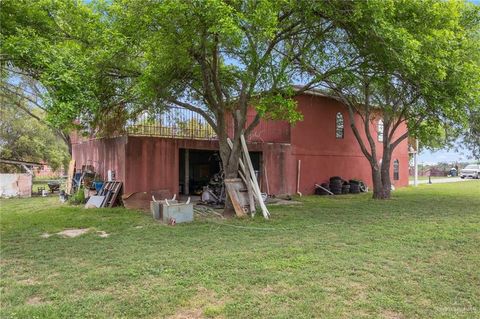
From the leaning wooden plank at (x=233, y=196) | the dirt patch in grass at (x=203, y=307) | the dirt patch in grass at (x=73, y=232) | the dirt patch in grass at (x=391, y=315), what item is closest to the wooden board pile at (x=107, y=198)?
the dirt patch in grass at (x=73, y=232)

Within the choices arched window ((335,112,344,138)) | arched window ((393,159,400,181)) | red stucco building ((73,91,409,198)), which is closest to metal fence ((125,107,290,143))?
red stucco building ((73,91,409,198))

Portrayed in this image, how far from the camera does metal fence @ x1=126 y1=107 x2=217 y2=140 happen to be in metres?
12.1

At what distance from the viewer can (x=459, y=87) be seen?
Answer: 870cm

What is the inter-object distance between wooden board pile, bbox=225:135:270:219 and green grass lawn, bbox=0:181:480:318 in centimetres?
105

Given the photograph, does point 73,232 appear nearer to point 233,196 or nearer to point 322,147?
point 233,196

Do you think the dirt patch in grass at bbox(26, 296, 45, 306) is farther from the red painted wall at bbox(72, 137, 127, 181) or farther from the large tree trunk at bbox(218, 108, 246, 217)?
the red painted wall at bbox(72, 137, 127, 181)

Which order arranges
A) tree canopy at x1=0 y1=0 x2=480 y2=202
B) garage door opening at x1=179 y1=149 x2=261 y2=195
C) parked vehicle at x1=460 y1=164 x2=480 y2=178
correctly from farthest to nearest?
parked vehicle at x1=460 y1=164 x2=480 y2=178, garage door opening at x1=179 y1=149 x2=261 y2=195, tree canopy at x1=0 y1=0 x2=480 y2=202

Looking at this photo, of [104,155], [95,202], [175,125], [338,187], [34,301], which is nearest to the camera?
[34,301]

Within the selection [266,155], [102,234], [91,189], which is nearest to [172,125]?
[91,189]

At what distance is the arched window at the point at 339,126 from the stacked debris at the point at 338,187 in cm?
224

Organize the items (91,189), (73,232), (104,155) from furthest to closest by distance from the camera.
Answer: (104,155), (91,189), (73,232)

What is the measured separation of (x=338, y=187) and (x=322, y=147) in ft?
6.58

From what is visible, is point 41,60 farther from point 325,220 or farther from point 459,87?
point 459,87

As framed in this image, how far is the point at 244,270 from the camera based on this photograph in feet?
15.8
